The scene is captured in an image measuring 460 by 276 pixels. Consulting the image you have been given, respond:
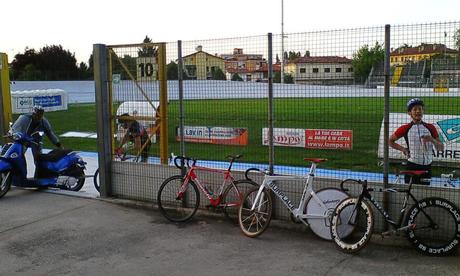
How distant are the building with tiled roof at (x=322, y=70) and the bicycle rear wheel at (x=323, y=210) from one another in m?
1.34

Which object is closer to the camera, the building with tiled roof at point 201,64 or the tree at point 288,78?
the tree at point 288,78

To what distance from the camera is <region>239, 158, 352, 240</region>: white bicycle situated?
587cm

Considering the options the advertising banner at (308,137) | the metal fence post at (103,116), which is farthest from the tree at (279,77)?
the metal fence post at (103,116)

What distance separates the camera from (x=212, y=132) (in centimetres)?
794

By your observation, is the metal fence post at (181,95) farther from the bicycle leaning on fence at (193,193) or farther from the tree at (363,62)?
the tree at (363,62)

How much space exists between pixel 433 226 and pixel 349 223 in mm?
873

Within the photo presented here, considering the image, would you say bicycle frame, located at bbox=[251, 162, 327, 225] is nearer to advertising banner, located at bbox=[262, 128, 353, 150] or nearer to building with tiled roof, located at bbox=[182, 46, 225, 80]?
building with tiled roof, located at bbox=[182, 46, 225, 80]

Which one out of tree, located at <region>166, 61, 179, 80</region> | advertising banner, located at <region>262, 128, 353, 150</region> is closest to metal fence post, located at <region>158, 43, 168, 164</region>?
tree, located at <region>166, 61, 179, 80</region>

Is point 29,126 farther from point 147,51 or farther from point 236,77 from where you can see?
point 236,77

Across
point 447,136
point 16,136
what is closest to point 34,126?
point 16,136

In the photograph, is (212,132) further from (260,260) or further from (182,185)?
(260,260)

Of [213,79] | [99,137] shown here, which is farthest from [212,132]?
[99,137]

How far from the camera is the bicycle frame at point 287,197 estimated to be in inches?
234

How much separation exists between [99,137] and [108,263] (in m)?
3.23
